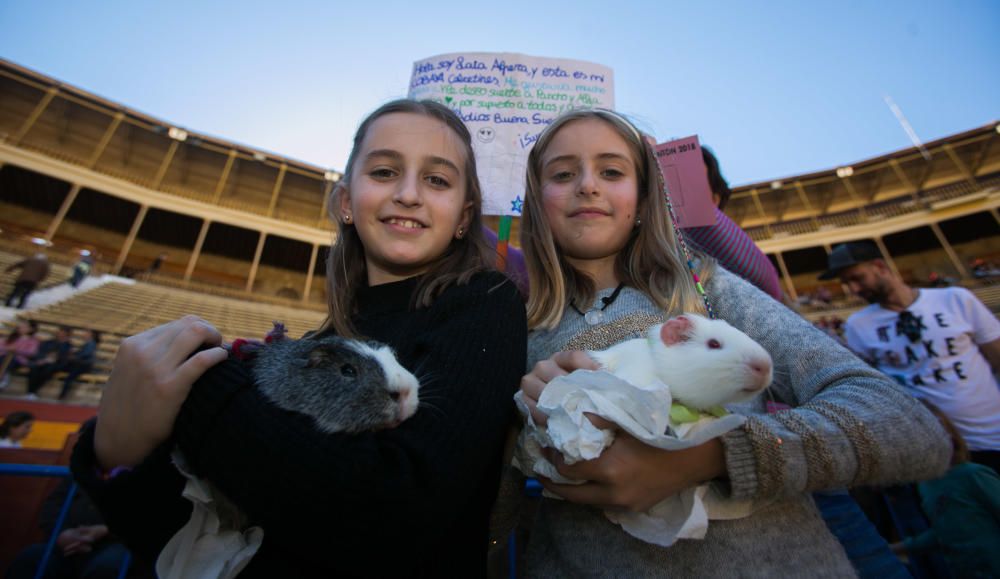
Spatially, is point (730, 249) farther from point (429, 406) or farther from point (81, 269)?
point (81, 269)

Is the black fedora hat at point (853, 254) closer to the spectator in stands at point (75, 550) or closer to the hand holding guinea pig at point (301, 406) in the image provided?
the hand holding guinea pig at point (301, 406)

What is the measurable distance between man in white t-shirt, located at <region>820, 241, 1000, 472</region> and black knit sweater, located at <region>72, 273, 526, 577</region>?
12.3ft

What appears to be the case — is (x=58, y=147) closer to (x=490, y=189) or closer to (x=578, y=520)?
(x=490, y=189)

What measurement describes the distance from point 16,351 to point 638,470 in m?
12.6

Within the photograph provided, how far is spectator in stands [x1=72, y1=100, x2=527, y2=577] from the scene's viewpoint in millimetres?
836

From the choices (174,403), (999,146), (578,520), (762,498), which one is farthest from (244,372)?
(999,146)

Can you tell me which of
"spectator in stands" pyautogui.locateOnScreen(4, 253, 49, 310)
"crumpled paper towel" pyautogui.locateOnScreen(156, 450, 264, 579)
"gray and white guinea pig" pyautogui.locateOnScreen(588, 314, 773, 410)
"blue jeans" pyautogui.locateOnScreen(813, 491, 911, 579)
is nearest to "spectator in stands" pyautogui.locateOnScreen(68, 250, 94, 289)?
"spectator in stands" pyautogui.locateOnScreen(4, 253, 49, 310)

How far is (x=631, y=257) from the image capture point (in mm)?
1774

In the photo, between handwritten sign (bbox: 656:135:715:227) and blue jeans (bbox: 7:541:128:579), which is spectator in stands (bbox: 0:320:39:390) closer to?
blue jeans (bbox: 7:541:128:579)

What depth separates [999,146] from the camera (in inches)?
776

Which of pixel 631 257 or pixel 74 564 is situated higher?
pixel 631 257

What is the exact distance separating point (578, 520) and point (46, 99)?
86.8ft

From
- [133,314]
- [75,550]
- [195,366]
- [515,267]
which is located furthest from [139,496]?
[133,314]

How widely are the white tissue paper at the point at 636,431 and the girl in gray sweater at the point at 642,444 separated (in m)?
0.06
